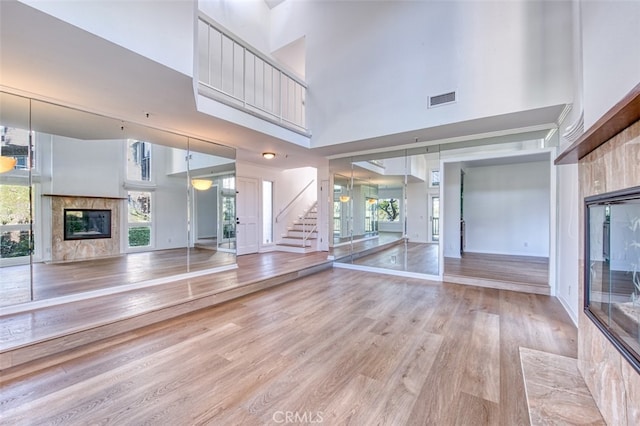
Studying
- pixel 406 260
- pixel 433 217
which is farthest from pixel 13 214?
pixel 433 217

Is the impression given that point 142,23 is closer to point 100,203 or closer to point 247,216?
point 247,216

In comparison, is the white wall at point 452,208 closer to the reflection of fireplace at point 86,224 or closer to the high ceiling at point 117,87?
the high ceiling at point 117,87

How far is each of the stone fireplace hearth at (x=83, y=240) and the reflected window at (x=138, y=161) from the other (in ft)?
2.72

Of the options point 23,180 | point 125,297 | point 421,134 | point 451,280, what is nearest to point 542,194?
point 451,280

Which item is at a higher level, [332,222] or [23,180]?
[23,180]

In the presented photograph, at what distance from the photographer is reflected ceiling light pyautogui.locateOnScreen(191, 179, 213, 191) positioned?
5979mm

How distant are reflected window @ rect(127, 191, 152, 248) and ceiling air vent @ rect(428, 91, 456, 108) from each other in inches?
310

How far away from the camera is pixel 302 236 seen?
7.93 metres

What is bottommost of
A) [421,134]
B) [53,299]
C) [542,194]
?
[53,299]

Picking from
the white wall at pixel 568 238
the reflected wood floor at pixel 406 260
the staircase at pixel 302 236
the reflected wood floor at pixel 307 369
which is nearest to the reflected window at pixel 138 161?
the staircase at pixel 302 236

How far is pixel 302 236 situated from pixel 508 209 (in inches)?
234

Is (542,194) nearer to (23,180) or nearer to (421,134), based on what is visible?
(421,134)

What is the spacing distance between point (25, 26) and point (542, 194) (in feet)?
31.5

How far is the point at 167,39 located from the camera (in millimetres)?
2445
